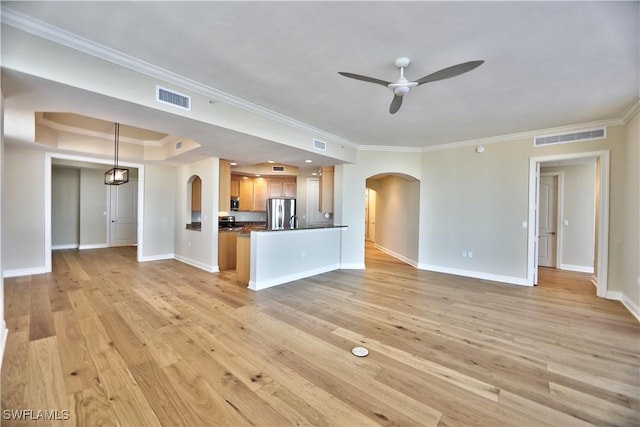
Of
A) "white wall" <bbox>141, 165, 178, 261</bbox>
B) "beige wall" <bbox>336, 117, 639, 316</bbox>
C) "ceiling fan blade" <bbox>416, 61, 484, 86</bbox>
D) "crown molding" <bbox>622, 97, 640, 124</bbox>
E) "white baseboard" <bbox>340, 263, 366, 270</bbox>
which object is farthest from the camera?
"white wall" <bbox>141, 165, 178, 261</bbox>

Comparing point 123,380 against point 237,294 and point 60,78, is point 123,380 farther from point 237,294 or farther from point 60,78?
point 60,78

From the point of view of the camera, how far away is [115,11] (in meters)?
2.02

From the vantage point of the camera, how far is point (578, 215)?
6.08 metres

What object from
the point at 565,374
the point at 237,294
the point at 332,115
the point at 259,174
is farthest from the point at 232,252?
the point at 565,374

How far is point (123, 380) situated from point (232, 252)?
405 cm

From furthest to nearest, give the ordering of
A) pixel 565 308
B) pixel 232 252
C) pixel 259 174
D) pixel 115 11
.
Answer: pixel 259 174
pixel 232 252
pixel 565 308
pixel 115 11

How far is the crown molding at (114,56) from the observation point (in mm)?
2074

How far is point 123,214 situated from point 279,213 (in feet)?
18.9

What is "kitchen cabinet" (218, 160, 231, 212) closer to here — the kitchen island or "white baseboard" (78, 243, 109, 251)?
the kitchen island

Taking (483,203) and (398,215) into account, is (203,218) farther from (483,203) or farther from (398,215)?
(483,203)

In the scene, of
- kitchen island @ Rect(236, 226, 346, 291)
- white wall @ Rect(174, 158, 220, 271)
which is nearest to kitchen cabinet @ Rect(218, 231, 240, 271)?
white wall @ Rect(174, 158, 220, 271)

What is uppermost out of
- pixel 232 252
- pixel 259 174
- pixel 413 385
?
pixel 259 174

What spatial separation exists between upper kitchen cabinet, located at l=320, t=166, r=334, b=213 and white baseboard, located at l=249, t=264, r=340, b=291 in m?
1.42

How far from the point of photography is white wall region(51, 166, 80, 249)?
26.1 ft
